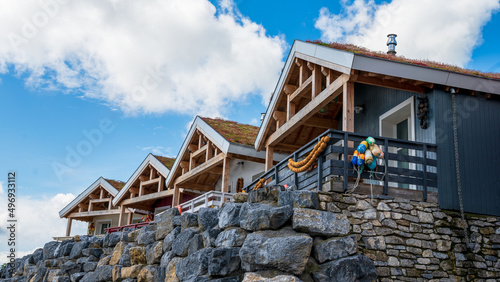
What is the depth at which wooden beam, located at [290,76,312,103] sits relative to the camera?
13555 mm

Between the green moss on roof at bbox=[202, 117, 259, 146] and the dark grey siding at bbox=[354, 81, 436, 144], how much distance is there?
14.7 feet

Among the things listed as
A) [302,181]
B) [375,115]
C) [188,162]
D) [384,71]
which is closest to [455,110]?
[384,71]

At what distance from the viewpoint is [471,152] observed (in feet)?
34.9

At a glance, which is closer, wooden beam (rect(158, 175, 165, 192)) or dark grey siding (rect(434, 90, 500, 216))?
dark grey siding (rect(434, 90, 500, 216))

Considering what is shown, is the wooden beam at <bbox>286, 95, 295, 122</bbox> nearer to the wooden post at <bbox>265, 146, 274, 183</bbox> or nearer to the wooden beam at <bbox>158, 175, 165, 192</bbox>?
the wooden post at <bbox>265, 146, 274, 183</bbox>

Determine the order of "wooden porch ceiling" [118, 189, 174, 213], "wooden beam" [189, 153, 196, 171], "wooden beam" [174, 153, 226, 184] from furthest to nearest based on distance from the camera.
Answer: "wooden porch ceiling" [118, 189, 174, 213]
"wooden beam" [189, 153, 196, 171]
"wooden beam" [174, 153, 226, 184]

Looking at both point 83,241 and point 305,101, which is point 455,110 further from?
point 83,241

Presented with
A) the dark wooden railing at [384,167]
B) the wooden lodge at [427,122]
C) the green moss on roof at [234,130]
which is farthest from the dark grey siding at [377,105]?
the green moss on roof at [234,130]

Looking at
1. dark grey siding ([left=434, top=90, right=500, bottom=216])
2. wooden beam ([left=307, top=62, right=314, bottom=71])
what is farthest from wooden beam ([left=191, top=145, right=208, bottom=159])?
dark grey siding ([left=434, top=90, right=500, bottom=216])

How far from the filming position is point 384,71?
34.5 feet

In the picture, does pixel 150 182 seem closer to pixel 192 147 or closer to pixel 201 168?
pixel 192 147

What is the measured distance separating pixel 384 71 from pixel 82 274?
1117cm

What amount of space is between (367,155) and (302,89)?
4.72 m

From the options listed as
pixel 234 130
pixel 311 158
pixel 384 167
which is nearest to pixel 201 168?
pixel 234 130
